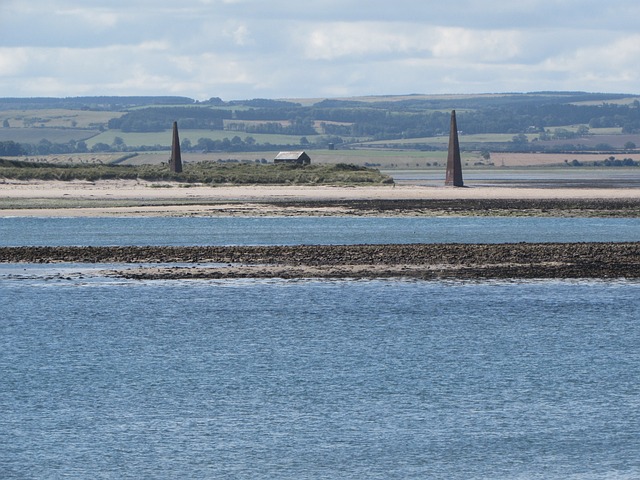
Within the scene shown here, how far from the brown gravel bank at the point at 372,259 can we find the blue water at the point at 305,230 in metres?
3.85

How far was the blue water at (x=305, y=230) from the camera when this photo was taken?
160 ft

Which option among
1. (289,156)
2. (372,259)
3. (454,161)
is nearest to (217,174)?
(454,161)

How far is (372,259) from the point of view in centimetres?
4081

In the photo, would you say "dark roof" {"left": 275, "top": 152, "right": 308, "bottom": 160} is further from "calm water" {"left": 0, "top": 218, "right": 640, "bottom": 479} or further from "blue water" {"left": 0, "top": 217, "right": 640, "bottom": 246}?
"calm water" {"left": 0, "top": 218, "right": 640, "bottom": 479}

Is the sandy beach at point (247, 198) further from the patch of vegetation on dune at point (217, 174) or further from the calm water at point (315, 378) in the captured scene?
the calm water at point (315, 378)

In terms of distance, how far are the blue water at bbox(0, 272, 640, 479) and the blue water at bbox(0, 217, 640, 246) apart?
12.6 m

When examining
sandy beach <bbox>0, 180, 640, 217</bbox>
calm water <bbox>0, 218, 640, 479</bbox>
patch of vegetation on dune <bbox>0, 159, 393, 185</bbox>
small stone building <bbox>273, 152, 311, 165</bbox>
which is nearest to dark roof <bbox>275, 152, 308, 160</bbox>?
small stone building <bbox>273, 152, 311, 165</bbox>

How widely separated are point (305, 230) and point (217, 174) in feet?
133

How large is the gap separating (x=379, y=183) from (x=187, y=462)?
248 ft

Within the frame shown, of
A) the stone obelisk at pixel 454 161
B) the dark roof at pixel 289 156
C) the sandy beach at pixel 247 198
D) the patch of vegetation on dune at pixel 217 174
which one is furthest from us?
the dark roof at pixel 289 156

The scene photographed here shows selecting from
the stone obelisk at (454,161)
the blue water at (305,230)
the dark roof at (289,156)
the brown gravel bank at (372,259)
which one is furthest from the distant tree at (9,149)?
the brown gravel bank at (372,259)

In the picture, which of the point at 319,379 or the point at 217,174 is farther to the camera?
the point at 217,174

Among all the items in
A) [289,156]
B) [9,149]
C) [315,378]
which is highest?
[315,378]

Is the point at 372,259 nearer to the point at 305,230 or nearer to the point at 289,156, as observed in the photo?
the point at 305,230
